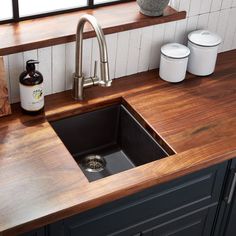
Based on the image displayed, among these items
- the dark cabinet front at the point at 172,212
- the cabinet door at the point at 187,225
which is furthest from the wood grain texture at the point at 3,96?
the cabinet door at the point at 187,225

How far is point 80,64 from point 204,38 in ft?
1.89

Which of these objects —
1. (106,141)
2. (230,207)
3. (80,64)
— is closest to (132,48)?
(80,64)

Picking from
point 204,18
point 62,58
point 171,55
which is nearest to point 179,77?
point 171,55

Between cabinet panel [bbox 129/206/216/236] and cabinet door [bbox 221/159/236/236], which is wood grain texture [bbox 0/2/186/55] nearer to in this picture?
cabinet door [bbox 221/159/236/236]

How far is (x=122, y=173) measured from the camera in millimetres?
1654

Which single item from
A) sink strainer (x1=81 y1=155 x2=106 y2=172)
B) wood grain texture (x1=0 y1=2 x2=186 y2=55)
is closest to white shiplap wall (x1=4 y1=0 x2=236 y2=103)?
wood grain texture (x1=0 y1=2 x2=186 y2=55)

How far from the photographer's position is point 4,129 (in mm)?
1804

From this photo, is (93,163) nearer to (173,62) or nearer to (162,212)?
(162,212)

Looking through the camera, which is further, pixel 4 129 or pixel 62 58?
pixel 62 58

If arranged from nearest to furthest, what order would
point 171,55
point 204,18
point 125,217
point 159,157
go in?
point 125,217 < point 159,157 < point 171,55 < point 204,18

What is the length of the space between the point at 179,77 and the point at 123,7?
37 cm

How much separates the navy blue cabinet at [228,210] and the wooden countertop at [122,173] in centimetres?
16

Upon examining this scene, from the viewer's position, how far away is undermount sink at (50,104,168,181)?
1.97m

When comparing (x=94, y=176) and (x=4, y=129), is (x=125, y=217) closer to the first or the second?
(x=94, y=176)
